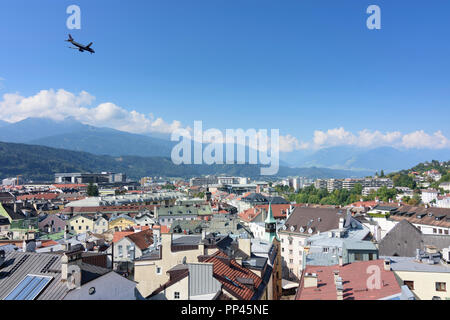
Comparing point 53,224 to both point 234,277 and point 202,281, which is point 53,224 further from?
point 202,281

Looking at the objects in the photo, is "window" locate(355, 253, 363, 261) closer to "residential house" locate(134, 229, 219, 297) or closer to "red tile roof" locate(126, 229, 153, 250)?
"residential house" locate(134, 229, 219, 297)

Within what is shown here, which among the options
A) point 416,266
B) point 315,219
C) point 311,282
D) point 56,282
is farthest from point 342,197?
point 56,282

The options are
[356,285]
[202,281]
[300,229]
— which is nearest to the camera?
[356,285]

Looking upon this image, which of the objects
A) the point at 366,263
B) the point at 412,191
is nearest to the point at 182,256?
the point at 366,263

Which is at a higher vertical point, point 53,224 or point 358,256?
point 358,256

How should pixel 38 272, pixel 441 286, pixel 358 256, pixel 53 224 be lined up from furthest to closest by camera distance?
pixel 53 224 → pixel 358 256 → pixel 441 286 → pixel 38 272

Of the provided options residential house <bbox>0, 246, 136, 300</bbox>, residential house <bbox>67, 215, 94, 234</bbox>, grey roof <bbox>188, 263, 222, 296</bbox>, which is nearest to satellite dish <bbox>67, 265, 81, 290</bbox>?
residential house <bbox>0, 246, 136, 300</bbox>
